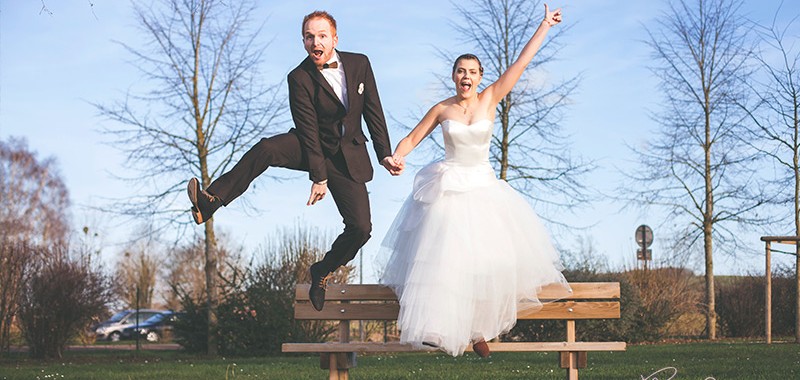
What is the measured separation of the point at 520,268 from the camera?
21.7ft

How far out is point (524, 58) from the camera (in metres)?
6.61

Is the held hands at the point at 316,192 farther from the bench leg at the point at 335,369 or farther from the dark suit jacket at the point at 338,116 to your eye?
the bench leg at the point at 335,369

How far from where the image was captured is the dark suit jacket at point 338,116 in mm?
6344

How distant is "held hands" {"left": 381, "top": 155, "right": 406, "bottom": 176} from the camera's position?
6.32m

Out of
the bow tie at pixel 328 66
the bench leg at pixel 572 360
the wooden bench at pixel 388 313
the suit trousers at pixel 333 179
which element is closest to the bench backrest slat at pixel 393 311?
the wooden bench at pixel 388 313

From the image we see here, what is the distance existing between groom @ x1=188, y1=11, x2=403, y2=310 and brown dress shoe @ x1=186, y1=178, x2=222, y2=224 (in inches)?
0.9

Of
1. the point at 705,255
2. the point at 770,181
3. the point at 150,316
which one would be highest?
the point at 770,181

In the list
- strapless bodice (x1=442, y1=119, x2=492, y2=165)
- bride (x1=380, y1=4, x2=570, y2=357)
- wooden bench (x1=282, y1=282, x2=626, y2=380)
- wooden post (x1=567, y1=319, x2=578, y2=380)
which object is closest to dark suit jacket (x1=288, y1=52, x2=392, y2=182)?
bride (x1=380, y1=4, x2=570, y2=357)

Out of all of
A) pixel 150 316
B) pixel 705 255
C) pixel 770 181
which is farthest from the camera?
pixel 150 316

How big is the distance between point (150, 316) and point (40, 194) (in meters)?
10.1

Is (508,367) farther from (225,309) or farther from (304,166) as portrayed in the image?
(225,309)

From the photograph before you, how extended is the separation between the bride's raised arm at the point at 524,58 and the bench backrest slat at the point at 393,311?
1657 millimetres

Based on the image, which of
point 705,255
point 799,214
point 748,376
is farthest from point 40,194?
point 748,376

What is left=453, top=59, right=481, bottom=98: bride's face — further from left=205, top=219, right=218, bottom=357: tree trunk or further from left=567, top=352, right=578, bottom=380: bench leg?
left=205, top=219, right=218, bottom=357: tree trunk
